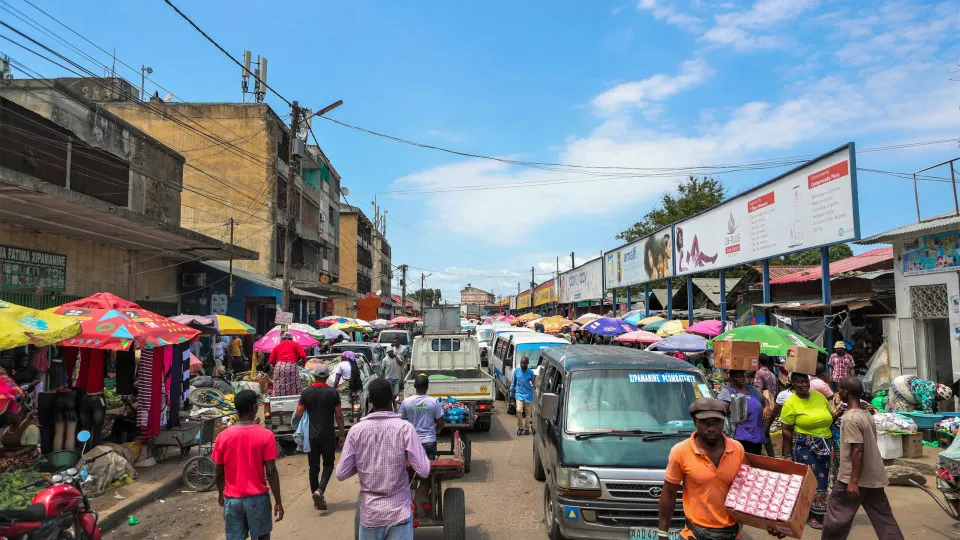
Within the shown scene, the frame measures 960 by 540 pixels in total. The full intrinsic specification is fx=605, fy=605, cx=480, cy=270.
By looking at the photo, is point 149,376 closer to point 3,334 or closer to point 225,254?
point 3,334

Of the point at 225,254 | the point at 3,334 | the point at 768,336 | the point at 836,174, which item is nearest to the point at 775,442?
the point at 768,336

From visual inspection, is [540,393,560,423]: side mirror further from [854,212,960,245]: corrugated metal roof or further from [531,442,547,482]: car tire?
[854,212,960,245]: corrugated metal roof

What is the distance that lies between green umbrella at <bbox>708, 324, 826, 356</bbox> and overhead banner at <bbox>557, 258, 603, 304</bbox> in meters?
23.8

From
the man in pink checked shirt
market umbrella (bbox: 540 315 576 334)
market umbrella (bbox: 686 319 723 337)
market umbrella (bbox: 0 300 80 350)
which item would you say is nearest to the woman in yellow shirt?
the man in pink checked shirt

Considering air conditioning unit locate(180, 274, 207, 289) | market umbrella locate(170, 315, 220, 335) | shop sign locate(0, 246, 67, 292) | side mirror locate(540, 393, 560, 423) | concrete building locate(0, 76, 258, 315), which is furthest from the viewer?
air conditioning unit locate(180, 274, 207, 289)

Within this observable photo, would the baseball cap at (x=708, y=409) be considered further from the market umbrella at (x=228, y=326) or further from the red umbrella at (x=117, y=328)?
the market umbrella at (x=228, y=326)

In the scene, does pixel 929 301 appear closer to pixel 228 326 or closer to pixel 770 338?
pixel 770 338

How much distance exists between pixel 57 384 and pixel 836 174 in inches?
708

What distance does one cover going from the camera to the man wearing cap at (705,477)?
364 cm

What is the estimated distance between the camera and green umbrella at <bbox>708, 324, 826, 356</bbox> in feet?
33.4

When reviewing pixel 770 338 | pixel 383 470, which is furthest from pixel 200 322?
pixel 770 338

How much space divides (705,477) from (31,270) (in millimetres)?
15184

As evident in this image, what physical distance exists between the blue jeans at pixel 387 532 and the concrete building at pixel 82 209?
362 inches

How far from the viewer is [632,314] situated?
25438 millimetres
